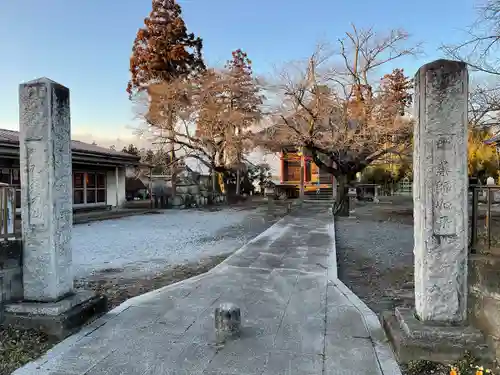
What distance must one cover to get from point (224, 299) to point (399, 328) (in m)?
2.23

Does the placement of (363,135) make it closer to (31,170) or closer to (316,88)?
(316,88)

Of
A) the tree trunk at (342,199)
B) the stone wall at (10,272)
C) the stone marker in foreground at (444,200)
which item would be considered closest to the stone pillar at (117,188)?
the tree trunk at (342,199)

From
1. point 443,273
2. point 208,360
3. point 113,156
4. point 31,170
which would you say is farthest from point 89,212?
point 443,273

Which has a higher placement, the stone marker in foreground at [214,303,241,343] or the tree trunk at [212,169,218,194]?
the tree trunk at [212,169,218,194]

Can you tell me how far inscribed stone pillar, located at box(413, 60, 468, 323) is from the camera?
9.91 ft

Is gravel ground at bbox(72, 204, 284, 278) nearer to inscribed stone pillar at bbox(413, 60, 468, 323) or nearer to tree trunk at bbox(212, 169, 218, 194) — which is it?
inscribed stone pillar at bbox(413, 60, 468, 323)

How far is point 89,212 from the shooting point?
Result: 1631 cm

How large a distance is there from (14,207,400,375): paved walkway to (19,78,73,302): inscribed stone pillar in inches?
29.6

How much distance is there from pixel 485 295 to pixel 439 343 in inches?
35.1

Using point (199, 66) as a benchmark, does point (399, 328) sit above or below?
below

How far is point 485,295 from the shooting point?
337 cm

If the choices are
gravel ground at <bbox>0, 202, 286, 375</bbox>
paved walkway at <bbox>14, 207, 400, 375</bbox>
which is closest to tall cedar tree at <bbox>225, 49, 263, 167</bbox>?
gravel ground at <bbox>0, 202, 286, 375</bbox>

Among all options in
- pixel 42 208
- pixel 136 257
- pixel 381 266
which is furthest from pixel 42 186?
pixel 381 266

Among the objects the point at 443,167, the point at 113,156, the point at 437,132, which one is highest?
the point at 113,156
